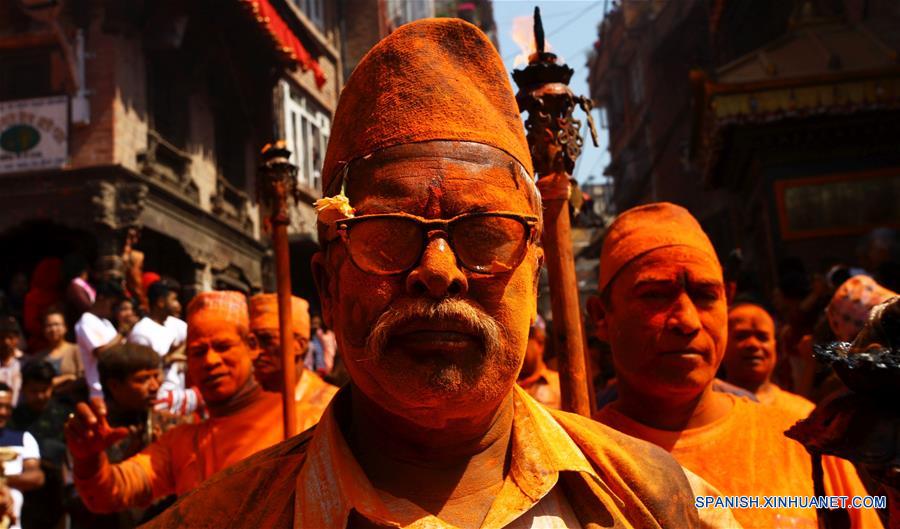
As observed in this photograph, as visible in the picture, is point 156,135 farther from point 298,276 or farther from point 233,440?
point 233,440

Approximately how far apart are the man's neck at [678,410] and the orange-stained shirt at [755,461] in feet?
0.10

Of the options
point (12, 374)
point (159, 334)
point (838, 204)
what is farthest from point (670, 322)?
point (838, 204)

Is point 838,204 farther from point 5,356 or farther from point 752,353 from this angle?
point 5,356

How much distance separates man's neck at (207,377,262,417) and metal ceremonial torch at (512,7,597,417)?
238 centimetres

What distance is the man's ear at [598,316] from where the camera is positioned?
13.1 feet

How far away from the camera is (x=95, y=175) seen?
1393 cm

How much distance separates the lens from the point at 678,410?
3.68m

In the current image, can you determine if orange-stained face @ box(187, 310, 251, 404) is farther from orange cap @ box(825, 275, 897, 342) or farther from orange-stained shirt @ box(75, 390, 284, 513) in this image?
orange cap @ box(825, 275, 897, 342)

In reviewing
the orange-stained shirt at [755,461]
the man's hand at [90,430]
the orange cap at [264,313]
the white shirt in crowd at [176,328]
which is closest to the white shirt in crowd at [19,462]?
the orange cap at [264,313]

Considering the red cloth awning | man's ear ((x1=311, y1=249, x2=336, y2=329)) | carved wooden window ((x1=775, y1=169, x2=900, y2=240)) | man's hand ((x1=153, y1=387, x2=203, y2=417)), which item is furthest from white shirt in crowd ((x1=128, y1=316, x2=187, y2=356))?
carved wooden window ((x1=775, y1=169, x2=900, y2=240))

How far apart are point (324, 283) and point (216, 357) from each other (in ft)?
9.79

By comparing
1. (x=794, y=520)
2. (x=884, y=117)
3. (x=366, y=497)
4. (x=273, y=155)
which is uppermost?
(x=884, y=117)

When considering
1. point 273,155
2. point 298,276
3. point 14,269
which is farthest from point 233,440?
point 298,276

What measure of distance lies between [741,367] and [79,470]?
3588mm
